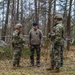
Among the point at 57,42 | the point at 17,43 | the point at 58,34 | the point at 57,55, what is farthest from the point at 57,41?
the point at 17,43

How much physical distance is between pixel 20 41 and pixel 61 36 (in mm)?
2085

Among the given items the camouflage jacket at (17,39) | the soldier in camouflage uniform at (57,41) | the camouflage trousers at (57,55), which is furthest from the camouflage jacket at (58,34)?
the camouflage jacket at (17,39)

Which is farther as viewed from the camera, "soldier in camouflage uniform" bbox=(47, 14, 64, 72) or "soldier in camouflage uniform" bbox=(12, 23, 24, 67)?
"soldier in camouflage uniform" bbox=(12, 23, 24, 67)

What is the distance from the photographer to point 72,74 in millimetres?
8727

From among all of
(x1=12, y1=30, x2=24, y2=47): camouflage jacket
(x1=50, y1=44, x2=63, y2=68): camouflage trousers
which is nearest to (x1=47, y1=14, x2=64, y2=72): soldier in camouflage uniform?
(x1=50, y1=44, x2=63, y2=68): camouflage trousers

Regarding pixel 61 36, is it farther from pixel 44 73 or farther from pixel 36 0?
pixel 36 0

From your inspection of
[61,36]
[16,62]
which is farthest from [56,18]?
[16,62]

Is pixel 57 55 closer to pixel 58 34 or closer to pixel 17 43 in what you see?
pixel 58 34

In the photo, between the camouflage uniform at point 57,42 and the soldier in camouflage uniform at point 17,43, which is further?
the soldier in camouflage uniform at point 17,43

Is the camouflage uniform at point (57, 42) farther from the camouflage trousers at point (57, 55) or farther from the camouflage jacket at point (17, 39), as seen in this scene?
the camouflage jacket at point (17, 39)

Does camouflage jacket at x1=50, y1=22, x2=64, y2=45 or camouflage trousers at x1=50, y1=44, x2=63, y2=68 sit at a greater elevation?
camouflage jacket at x1=50, y1=22, x2=64, y2=45

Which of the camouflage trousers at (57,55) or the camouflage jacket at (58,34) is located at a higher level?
the camouflage jacket at (58,34)

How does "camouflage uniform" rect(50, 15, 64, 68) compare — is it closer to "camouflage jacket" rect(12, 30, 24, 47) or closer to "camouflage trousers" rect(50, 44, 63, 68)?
"camouflage trousers" rect(50, 44, 63, 68)

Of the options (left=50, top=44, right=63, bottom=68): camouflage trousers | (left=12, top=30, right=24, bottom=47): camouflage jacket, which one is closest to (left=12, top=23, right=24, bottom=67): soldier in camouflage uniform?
(left=12, top=30, right=24, bottom=47): camouflage jacket
